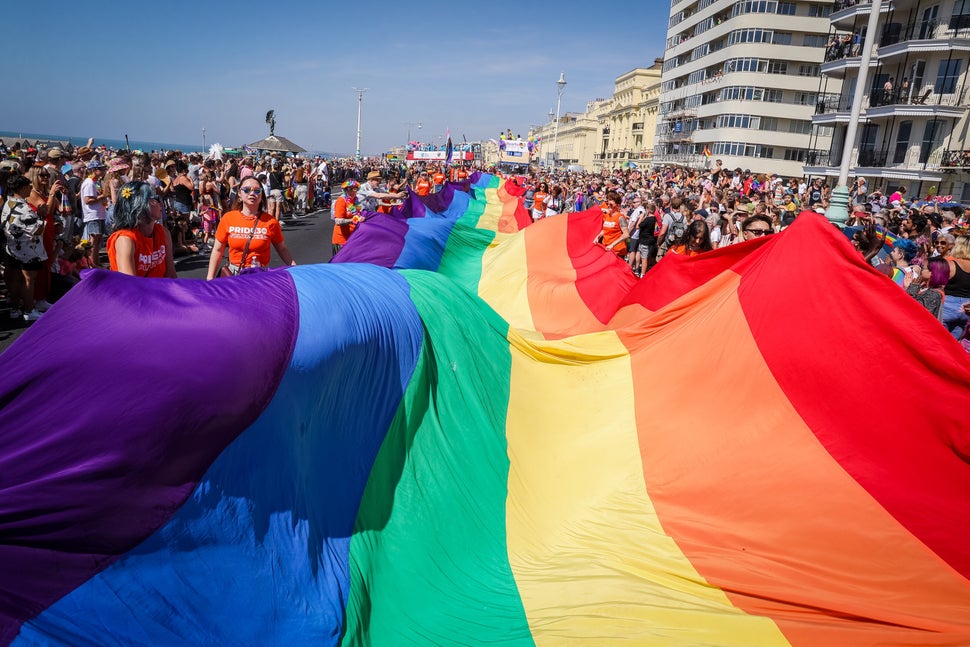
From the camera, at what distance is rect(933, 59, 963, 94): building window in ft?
93.4

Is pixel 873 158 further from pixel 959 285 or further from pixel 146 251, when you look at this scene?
pixel 146 251

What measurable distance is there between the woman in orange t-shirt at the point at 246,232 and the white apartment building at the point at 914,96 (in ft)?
105

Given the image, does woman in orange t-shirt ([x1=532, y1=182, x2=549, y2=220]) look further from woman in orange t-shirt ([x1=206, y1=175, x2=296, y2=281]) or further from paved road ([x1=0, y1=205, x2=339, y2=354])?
woman in orange t-shirt ([x1=206, y1=175, x2=296, y2=281])

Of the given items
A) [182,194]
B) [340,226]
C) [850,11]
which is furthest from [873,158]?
[182,194]

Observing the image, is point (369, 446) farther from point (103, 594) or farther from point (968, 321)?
point (968, 321)

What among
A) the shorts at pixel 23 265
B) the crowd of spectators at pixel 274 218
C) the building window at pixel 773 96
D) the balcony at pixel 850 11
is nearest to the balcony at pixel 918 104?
the balcony at pixel 850 11

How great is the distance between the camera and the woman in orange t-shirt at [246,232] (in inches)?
211

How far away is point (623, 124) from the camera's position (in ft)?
295

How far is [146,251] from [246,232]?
109 cm

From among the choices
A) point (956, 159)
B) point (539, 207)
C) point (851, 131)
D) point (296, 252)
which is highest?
point (956, 159)

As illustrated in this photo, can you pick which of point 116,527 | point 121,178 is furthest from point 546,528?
point 121,178

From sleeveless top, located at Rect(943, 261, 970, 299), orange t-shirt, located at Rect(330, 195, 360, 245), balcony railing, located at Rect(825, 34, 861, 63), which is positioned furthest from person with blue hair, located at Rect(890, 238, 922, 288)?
balcony railing, located at Rect(825, 34, 861, 63)

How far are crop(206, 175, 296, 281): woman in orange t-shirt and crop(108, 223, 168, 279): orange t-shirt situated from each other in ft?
2.06

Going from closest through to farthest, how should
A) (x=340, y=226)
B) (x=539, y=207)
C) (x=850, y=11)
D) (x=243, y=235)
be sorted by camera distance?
(x=243, y=235)
(x=340, y=226)
(x=539, y=207)
(x=850, y=11)
